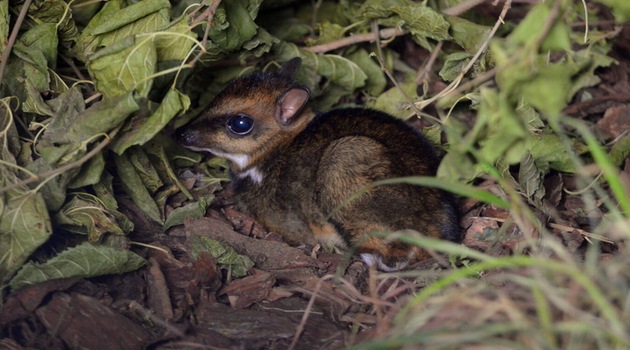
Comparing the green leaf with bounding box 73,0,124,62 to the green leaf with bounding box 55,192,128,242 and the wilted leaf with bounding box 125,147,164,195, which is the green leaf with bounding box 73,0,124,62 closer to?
the wilted leaf with bounding box 125,147,164,195

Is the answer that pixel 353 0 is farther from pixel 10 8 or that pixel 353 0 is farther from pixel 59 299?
pixel 59 299

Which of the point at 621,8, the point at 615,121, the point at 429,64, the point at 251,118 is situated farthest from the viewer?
the point at 429,64

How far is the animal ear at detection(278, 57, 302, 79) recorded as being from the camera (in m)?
6.05

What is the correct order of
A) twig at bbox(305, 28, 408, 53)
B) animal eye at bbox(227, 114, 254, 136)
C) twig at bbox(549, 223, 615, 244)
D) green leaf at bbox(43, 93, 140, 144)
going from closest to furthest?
1. green leaf at bbox(43, 93, 140, 144)
2. twig at bbox(549, 223, 615, 244)
3. animal eye at bbox(227, 114, 254, 136)
4. twig at bbox(305, 28, 408, 53)

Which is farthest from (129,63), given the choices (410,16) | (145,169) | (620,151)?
(620,151)

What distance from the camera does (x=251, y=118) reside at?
603cm

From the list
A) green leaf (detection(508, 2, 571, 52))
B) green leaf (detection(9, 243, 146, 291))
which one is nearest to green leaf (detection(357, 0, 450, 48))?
green leaf (detection(9, 243, 146, 291))

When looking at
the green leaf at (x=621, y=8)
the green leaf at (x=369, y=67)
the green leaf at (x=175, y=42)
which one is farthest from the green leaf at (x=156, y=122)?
the green leaf at (x=621, y=8)

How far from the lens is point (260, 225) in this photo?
5984 millimetres

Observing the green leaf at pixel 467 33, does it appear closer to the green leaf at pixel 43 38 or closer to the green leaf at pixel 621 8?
the green leaf at pixel 621 8

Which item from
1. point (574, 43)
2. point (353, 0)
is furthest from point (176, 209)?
point (574, 43)

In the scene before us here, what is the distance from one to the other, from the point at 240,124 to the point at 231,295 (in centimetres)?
148

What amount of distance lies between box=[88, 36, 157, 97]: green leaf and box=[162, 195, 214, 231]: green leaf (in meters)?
0.90

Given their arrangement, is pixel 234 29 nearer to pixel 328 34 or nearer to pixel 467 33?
pixel 328 34
